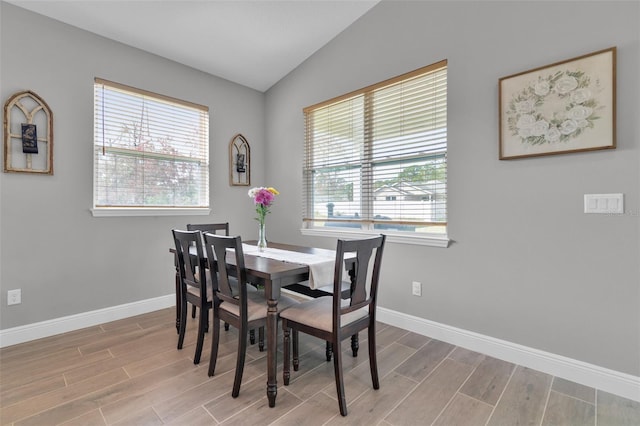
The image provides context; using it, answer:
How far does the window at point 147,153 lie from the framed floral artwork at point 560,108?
3.04 meters

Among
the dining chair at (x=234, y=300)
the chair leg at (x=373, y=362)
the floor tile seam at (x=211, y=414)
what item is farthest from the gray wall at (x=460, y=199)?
the floor tile seam at (x=211, y=414)

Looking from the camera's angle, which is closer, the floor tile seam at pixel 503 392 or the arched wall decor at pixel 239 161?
the floor tile seam at pixel 503 392

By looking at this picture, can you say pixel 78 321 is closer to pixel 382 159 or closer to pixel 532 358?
pixel 382 159

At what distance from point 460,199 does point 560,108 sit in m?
0.85

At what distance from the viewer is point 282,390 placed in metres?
1.90

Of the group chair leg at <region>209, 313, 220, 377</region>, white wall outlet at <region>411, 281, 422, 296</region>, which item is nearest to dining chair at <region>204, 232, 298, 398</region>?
chair leg at <region>209, 313, 220, 377</region>

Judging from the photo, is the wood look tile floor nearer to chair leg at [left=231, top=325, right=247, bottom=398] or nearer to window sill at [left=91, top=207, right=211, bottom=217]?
chair leg at [left=231, top=325, right=247, bottom=398]

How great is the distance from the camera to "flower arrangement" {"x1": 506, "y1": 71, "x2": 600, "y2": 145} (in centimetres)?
190

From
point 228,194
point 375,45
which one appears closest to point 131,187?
point 228,194

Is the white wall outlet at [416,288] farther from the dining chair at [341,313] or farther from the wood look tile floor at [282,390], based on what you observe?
the dining chair at [341,313]

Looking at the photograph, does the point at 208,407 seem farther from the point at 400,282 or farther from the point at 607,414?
the point at 607,414

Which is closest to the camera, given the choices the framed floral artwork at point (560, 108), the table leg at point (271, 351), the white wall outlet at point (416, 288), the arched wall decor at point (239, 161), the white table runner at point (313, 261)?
the table leg at point (271, 351)

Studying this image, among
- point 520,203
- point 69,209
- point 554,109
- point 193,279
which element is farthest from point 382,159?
point 69,209

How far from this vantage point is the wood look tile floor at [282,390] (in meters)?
1.65
